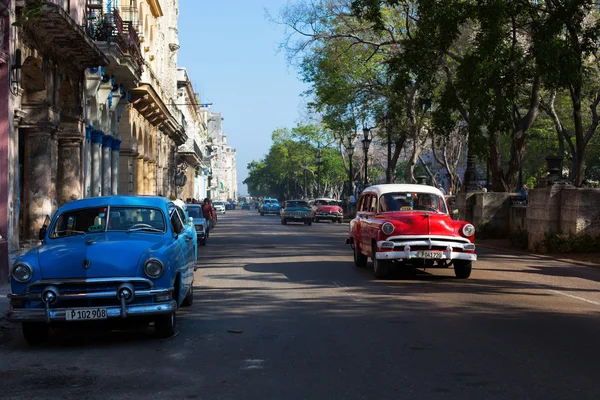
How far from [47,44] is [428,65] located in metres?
12.1

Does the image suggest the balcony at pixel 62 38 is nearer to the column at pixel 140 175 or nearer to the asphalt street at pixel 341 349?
the asphalt street at pixel 341 349

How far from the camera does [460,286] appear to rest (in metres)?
14.7

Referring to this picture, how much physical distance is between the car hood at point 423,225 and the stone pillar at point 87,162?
1585cm

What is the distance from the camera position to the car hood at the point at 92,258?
895 centimetres

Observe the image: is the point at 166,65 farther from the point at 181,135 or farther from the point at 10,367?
the point at 10,367

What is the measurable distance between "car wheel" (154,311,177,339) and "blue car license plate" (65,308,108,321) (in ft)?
2.15

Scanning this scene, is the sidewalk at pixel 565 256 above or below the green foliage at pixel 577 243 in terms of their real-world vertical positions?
below

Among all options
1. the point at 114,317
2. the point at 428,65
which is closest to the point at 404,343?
the point at 114,317

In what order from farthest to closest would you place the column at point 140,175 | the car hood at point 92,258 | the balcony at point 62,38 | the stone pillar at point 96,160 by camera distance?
the column at point 140,175 < the stone pillar at point 96,160 < the balcony at point 62,38 < the car hood at point 92,258

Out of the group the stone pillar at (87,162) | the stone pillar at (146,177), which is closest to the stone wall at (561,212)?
the stone pillar at (87,162)

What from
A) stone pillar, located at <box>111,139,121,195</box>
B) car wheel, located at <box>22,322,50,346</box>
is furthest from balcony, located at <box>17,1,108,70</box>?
car wheel, located at <box>22,322,50,346</box>

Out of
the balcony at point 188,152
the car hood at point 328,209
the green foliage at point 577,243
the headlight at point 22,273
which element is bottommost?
the green foliage at point 577,243

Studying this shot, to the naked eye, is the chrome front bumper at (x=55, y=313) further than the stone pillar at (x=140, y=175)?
No

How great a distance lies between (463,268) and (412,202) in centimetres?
187
